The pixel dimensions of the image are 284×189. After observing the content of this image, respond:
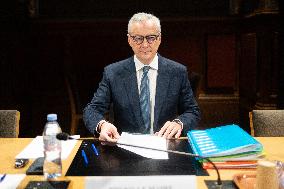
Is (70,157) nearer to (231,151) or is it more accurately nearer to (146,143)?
(146,143)

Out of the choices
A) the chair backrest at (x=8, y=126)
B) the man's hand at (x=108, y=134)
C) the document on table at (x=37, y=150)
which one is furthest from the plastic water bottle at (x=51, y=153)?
the chair backrest at (x=8, y=126)

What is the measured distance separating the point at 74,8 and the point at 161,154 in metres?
4.32

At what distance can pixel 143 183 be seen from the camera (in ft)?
3.90

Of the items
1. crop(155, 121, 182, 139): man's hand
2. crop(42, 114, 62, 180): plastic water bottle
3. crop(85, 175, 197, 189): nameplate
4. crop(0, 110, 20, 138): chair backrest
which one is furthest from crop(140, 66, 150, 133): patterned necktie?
crop(85, 175, 197, 189): nameplate

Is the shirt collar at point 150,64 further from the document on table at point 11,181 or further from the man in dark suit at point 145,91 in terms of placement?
the document on table at point 11,181

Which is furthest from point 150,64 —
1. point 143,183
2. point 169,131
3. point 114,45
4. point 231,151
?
point 114,45

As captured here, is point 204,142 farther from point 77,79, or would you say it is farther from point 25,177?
point 77,79

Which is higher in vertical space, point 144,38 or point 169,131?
point 144,38

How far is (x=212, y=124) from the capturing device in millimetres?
5363

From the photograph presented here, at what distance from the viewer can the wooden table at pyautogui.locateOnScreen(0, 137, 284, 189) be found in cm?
146

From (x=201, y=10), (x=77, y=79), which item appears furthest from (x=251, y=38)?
(x=77, y=79)

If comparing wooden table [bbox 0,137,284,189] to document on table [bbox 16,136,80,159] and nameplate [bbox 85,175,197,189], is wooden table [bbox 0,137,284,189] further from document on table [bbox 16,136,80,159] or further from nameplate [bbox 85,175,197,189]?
nameplate [bbox 85,175,197,189]

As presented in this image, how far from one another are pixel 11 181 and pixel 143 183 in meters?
0.51

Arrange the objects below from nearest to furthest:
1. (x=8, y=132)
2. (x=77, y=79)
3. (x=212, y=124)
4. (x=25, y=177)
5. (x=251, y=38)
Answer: (x=25, y=177)
(x=8, y=132)
(x=77, y=79)
(x=251, y=38)
(x=212, y=124)
